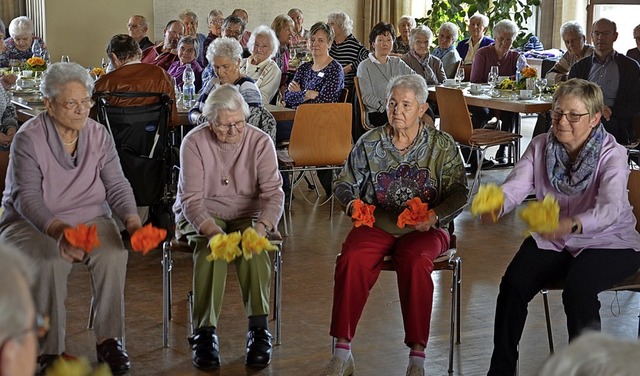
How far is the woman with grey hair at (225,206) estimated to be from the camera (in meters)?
4.26

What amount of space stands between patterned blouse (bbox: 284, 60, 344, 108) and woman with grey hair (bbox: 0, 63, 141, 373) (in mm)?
3045

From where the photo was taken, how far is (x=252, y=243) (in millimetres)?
4016

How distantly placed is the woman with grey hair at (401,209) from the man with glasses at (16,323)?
2.59 meters

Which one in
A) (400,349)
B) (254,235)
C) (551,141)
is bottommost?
(400,349)

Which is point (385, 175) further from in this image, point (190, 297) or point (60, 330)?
point (60, 330)

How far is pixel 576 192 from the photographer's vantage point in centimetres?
396

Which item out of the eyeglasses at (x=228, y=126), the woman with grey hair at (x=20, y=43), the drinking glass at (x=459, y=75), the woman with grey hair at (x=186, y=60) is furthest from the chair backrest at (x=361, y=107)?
the eyeglasses at (x=228, y=126)

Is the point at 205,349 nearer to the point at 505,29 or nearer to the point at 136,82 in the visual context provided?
the point at 136,82

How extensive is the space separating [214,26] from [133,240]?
6.85 metres

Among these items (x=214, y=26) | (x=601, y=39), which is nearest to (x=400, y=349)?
(x=601, y=39)

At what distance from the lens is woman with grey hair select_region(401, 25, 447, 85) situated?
8.90 m

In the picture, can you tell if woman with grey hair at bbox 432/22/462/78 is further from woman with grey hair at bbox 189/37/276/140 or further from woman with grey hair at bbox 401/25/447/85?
woman with grey hair at bbox 189/37/276/140

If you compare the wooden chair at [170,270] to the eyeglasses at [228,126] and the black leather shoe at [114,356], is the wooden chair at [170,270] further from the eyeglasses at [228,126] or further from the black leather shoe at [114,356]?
the eyeglasses at [228,126]

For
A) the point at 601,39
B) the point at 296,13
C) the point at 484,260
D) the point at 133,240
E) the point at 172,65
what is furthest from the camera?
the point at 296,13
